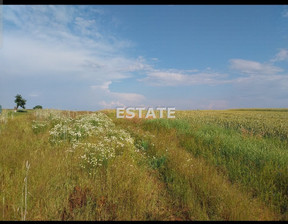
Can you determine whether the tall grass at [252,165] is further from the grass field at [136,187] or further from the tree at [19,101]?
the tree at [19,101]

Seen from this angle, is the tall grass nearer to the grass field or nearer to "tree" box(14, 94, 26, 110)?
the grass field

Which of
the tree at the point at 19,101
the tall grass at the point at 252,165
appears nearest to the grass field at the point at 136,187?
the tall grass at the point at 252,165

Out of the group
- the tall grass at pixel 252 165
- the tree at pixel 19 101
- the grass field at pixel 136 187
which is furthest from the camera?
the tree at pixel 19 101

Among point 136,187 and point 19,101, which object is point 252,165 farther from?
point 19,101

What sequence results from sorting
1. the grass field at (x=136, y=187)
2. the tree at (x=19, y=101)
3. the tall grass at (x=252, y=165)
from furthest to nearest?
the tree at (x=19, y=101) → the tall grass at (x=252, y=165) → the grass field at (x=136, y=187)

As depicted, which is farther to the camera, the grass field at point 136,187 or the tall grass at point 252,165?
the tall grass at point 252,165

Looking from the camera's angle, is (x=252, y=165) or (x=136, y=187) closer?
(x=136, y=187)

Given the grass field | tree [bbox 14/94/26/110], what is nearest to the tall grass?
the grass field

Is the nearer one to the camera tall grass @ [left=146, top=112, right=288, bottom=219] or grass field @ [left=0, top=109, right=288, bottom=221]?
grass field @ [left=0, top=109, right=288, bottom=221]

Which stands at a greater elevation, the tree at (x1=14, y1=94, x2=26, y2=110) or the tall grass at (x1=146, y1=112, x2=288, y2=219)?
the tree at (x1=14, y1=94, x2=26, y2=110)

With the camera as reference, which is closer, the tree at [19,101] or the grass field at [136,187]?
the grass field at [136,187]

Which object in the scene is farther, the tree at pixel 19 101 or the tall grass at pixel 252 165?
→ the tree at pixel 19 101

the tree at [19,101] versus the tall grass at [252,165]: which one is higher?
the tree at [19,101]

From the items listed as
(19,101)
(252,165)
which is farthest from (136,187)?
(19,101)
